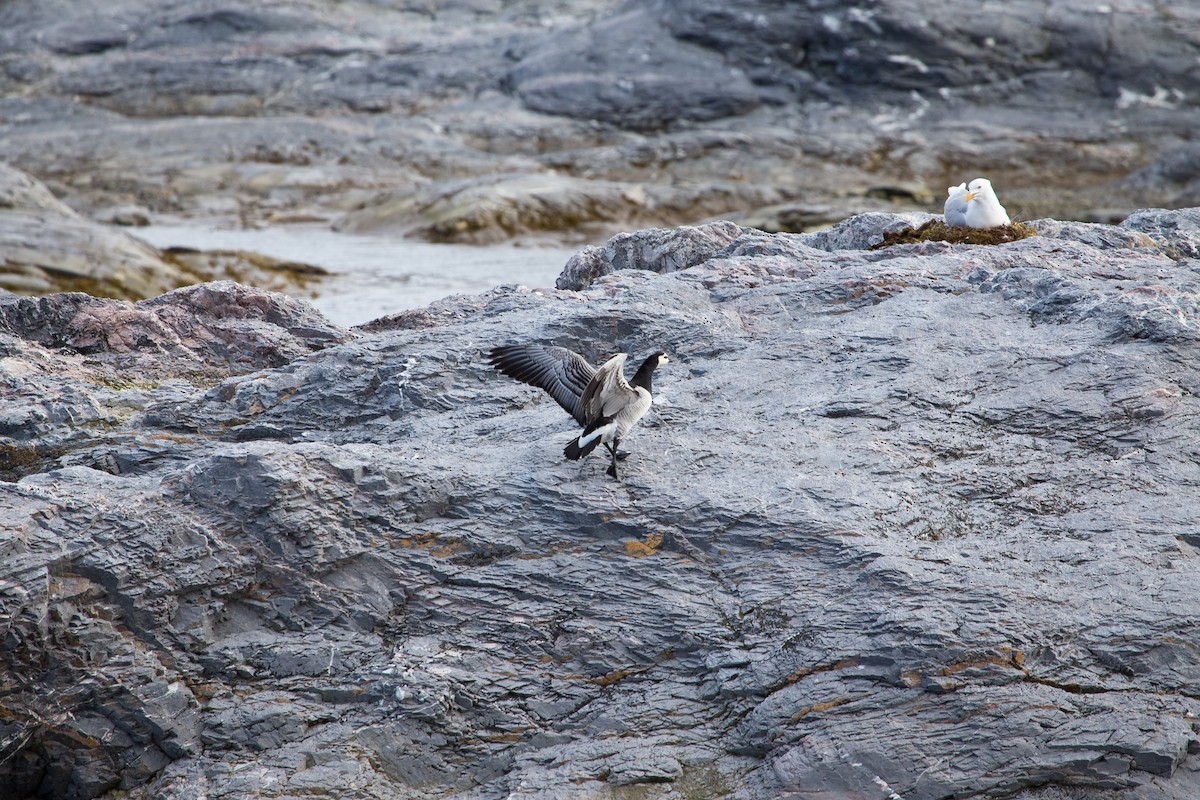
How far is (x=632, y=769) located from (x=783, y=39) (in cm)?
3530

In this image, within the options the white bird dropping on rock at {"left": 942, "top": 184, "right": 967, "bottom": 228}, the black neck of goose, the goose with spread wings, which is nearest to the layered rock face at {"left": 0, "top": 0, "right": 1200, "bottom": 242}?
the white bird dropping on rock at {"left": 942, "top": 184, "right": 967, "bottom": 228}

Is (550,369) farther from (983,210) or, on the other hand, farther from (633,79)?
(633,79)

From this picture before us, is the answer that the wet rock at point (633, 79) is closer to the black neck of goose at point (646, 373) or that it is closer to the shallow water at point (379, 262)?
the shallow water at point (379, 262)

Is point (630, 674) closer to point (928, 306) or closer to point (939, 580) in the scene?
point (939, 580)

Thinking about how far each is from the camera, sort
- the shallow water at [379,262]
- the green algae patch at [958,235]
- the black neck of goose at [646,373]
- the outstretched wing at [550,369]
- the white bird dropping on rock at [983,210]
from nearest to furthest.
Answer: the outstretched wing at [550,369] < the black neck of goose at [646,373] < the green algae patch at [958,235] < the white bird dropping on rock at [983,210] < the shallow water at [379,262]

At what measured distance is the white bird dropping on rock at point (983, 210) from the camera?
9.81 metres

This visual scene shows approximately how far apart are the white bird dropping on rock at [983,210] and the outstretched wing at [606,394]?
5.19m

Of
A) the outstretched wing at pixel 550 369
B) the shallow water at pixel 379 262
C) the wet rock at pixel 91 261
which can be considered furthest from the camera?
the shallow water at pixel 379 262

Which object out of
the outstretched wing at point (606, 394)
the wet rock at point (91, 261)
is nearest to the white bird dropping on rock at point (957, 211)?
the outstretched wing at point (606, 394)

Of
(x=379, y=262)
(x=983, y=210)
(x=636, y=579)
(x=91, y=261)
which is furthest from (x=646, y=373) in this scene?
(x=379, y=262)

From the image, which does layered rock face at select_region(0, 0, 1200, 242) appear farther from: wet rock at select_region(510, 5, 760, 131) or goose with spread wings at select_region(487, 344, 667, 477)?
goose with spread wings at select_region(487, 344, 667, 477)

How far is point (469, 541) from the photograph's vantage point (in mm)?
5789

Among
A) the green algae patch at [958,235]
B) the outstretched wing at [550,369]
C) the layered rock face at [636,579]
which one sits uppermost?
the outstretched wing at [550,369]

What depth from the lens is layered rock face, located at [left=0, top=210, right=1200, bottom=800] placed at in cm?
498
